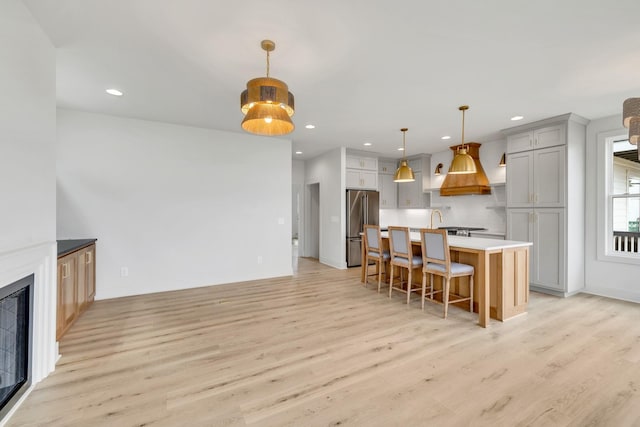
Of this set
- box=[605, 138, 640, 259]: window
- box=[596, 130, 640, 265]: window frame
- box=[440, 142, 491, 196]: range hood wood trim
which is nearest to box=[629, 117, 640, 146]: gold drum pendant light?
box=[596, 130, 640, 265]: window frame

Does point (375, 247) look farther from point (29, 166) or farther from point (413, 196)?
point (29, 166)

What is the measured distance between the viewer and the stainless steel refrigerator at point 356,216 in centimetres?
609

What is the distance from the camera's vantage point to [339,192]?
5973 millimetres

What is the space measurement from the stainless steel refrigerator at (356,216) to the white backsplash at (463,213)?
1082 millimetres

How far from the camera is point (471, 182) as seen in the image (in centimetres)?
543

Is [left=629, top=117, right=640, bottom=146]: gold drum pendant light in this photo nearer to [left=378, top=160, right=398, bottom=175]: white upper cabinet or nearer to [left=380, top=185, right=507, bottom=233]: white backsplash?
[left=380, top=185, right=507, bottom=233]: white backsplash

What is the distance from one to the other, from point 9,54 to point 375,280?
4.86 m

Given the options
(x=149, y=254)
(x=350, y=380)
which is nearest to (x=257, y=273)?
(x=149, y=254)

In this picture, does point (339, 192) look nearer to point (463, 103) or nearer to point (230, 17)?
point (463, 103)

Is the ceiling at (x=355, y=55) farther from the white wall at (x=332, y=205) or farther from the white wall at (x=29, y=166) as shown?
the white wall at (x=332, y=205)

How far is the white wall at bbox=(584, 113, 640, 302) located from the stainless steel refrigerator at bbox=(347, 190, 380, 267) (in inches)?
142

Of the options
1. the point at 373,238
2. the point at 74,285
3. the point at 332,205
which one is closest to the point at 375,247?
the point at 373,238

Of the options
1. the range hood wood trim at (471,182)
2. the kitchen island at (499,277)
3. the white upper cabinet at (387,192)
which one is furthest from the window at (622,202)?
the white upper cabinet at (387,192)

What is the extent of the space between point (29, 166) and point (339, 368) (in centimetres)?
269
